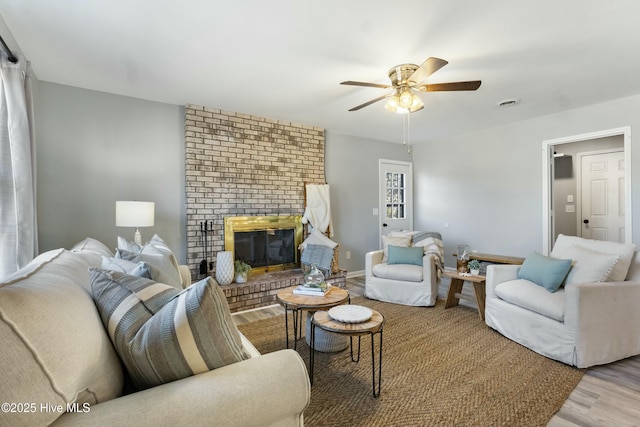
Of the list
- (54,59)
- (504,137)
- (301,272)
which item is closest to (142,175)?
(54,59)

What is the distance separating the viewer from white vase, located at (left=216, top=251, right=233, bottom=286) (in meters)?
3.62

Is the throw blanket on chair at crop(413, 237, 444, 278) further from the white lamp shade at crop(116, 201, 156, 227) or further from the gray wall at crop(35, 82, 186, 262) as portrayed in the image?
the white lamp shade at crop(116, 201, 156, 227)

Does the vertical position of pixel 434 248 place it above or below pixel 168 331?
below

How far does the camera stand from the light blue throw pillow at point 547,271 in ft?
8.48

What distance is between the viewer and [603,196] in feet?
16.3

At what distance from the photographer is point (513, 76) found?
2.98 metres

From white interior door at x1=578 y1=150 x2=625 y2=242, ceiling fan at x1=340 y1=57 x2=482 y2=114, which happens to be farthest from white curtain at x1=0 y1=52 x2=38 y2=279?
white interior door at x1=578 y1=150 x2=625 y2=242

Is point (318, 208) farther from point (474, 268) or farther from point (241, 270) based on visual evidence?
point (474, 268)

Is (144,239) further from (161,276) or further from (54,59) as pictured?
(161,276)

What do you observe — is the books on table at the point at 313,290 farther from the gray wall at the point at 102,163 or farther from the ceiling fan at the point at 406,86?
the gray wall at the point at 102,163

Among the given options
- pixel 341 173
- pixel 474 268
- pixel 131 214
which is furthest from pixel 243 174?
pixel 474 268

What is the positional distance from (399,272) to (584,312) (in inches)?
69.6

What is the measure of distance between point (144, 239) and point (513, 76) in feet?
14.1

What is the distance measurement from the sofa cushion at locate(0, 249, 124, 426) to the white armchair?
278 cm
